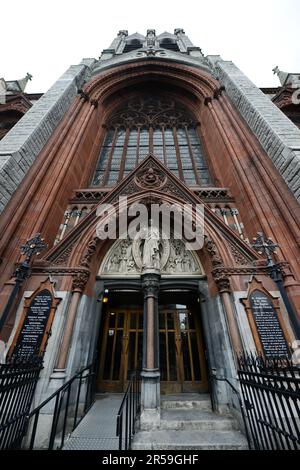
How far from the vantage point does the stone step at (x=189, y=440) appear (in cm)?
336

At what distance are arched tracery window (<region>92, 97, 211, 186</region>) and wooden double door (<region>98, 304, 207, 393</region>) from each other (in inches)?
231

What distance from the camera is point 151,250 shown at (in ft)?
22.2

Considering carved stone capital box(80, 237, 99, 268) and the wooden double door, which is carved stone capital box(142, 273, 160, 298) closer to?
carved stone capital box(80, 237, 99, 268)

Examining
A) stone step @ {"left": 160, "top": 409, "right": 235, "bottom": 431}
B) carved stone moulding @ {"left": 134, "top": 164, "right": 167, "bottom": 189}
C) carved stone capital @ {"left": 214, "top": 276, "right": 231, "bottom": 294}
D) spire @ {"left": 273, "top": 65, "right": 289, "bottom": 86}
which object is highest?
spire @ {"left": 273, "top": 65, "right": 289, "bottom": 86}

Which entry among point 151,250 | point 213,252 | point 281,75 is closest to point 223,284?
point 213,252

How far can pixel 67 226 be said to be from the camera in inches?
Answer: 291

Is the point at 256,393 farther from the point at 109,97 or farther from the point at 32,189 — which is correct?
the point at 109,97


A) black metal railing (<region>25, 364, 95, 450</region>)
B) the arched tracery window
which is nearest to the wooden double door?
black metal railing (<region>25, 364, 95, 450</region>)

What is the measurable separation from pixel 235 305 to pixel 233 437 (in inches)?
103

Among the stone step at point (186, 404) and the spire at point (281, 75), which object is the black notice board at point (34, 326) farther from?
the spire at point (281, 75)

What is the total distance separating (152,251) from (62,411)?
441 cm

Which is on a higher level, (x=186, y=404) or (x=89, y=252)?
(x=89, y=252)

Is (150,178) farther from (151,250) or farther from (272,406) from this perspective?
(272,406)

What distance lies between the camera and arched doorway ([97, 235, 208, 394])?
6.71 meters
